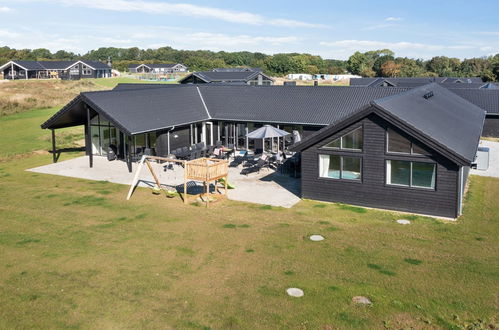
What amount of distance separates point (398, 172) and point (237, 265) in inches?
305

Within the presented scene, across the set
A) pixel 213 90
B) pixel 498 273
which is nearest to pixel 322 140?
pixel 498 273

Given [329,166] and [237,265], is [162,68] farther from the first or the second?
[237,265]

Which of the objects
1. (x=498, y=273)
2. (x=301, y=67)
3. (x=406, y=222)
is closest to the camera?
(x=498, y=273)

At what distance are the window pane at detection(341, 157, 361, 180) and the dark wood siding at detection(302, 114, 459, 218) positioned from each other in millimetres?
212

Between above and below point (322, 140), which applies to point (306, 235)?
below

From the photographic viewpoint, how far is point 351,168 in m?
18.2

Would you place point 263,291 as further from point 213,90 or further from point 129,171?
point 213,90

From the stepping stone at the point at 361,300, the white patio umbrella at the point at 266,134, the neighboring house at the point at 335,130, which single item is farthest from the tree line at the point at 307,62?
the stepping stone at the point at 361,300

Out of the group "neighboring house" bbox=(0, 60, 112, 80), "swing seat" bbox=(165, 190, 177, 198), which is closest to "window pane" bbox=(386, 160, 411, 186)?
"swing seat" bbox=(165, 190, 177, 198)

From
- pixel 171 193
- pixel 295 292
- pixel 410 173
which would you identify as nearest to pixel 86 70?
pixel 171 193

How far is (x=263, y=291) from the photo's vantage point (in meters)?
11.2

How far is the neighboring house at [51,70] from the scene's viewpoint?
289 ft

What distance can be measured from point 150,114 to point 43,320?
56.9 ft

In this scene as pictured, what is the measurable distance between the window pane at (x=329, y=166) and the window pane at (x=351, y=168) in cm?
27
